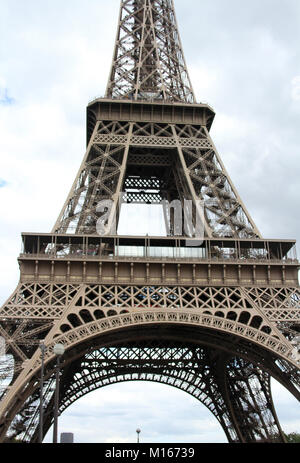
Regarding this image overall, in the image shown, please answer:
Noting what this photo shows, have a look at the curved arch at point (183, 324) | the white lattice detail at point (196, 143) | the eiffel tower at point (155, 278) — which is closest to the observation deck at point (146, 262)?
the eiffel tower at point (155, 278)

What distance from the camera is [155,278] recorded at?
32344 mm

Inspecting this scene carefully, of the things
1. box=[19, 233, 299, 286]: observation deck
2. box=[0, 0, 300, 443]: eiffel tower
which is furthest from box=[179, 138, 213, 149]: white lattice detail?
box=[19, 233, 299, 286]: observation deck

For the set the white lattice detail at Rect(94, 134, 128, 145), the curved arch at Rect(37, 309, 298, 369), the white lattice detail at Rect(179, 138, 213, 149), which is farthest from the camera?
the white lattice detail at Rect(179, 138, 213, 149)

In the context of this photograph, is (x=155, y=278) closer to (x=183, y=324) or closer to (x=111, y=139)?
(x=183, y=324)

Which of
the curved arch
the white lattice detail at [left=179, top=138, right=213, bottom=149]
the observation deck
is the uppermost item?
the white lattice detail at [left=179, top=138, right=213, bottom=149]

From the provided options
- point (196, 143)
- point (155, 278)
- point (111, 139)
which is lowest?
point (155, 278)

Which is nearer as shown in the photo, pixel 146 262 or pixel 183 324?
pixel 183 324

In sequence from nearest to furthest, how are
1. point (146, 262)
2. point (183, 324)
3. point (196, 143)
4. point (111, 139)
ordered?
point (183, 324) < point (146, 262) < point (111, 139) < point (196, 143)

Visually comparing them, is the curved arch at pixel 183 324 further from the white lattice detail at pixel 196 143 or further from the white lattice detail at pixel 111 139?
the white lattice detail at pixel 111 139

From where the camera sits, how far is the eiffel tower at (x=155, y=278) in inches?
1162

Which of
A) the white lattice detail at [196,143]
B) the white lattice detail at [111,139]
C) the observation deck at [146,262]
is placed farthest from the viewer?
the white lattice detail at [196,143]

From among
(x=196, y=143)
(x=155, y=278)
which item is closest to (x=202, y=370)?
(x=155, y=278)

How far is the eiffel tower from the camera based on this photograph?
29516mm

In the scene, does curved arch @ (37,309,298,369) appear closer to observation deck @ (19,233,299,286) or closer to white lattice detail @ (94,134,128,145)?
observation deck @ (19,233,299,286)
